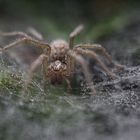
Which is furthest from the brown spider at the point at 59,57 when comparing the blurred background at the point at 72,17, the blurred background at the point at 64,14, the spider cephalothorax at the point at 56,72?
the blurred background at the point at 64,14

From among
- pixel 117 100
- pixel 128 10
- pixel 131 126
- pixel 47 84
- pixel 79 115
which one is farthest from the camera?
pixel 128 10

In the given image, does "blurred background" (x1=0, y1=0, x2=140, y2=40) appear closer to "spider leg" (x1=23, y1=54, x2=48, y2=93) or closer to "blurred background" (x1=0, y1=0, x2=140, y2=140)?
"blurred background" (x1=0, y1=0, x2=140, y2=140)

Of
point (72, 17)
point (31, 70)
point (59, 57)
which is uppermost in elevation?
point (72, 17)

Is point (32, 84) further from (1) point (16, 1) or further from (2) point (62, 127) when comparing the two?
(1) point (16, 1)

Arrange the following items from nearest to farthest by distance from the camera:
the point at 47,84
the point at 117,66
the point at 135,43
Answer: the point at 47,84 < the point at 117,66 < the point at 135,43

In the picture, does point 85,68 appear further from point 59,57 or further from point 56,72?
point 59,57

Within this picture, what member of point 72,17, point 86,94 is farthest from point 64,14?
point 86,94

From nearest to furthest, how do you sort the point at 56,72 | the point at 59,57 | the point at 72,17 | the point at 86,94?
the point at 86,94, the point at 56,72, the point at 59,57, the point at 72,17

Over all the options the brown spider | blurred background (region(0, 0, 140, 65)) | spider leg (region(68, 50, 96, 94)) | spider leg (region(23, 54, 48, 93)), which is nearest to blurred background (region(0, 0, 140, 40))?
blurred background (region(0, 0, 140, 65))

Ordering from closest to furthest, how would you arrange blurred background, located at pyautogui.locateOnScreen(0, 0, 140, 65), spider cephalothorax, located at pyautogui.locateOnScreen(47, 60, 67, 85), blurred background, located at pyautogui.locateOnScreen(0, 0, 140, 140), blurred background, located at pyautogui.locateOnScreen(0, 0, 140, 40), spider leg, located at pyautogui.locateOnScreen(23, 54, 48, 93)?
blurred background, located at pyautogui.locateOnScreen(0, 0, 140, 140), spider leg, located at pyautogui.locateOnScreen(23, 54, 48, 93), spider cephalothorax, located at pyautogui.locateOnScreen(47, 60, 67, 85), blurred background, located at pyautogui.locateOnScreen(0, 0, 140, 65), blurred background, located at pyautogui.locateOnScreen(0, 0, 140, 40)

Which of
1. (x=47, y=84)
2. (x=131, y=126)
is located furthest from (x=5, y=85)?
(x=131, y=126)

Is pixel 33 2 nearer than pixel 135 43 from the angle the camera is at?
No
